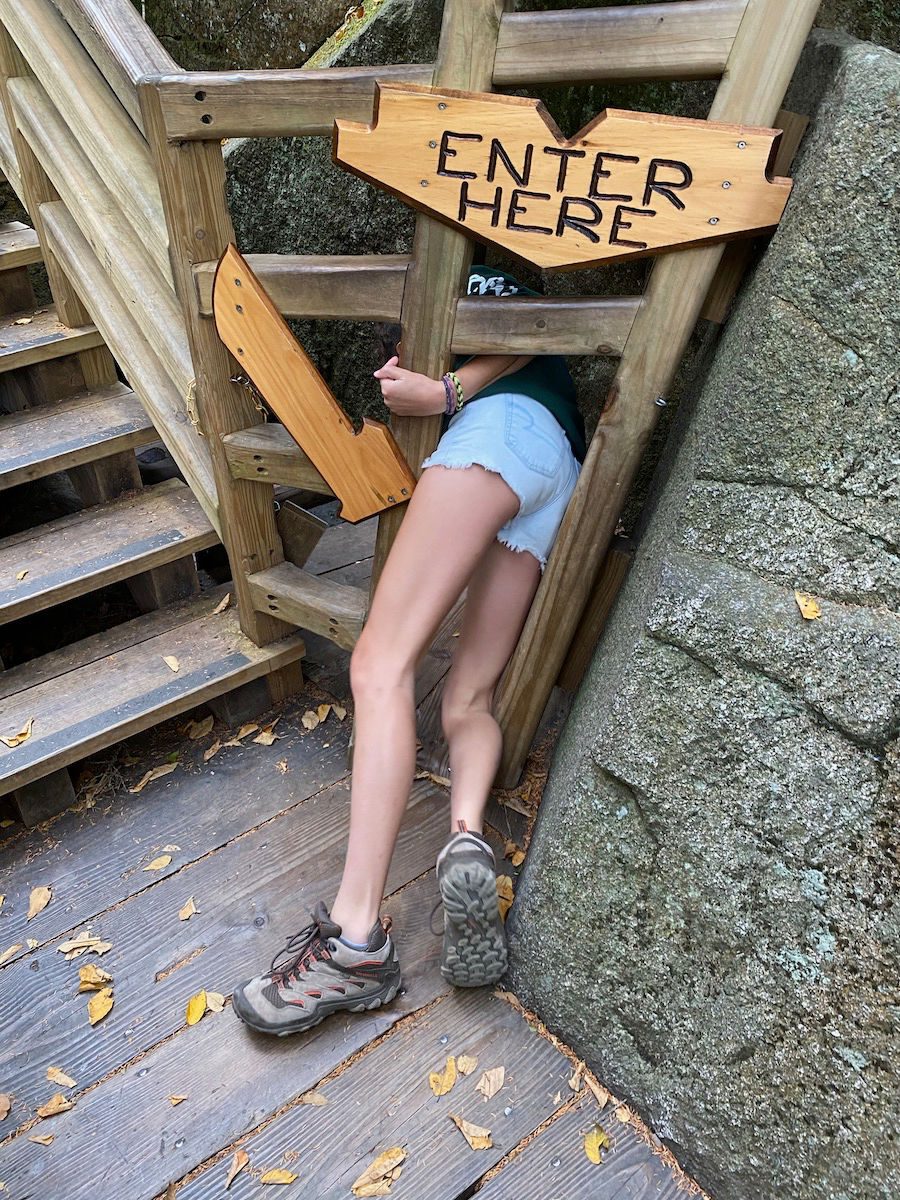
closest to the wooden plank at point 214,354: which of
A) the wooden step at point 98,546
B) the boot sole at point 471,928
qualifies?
the wooden step at point 98,546

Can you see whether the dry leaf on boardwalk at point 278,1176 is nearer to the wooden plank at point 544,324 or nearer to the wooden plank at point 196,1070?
the wooden plank at point 196,1070

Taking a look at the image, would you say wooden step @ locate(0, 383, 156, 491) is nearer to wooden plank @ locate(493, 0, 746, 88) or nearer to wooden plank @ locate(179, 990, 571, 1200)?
wooden plank @ locate(493, 0, 746, 88)

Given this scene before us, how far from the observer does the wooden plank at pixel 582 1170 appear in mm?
1688

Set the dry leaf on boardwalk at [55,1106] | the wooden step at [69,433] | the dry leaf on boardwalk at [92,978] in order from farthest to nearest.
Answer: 1. the wooden step at [69,433]
2. the dry leaf on boardwalk at [92,978]
3. the dry leaf on boardwalk at [55,1106]

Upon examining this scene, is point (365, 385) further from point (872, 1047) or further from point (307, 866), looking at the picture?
point (872, 1047)

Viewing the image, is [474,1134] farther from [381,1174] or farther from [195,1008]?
[195,1008]

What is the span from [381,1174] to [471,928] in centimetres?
48

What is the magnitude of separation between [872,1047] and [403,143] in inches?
68.6

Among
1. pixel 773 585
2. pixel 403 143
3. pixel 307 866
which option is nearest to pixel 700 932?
pixel 773 585

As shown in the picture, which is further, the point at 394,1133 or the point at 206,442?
the point at 206,442

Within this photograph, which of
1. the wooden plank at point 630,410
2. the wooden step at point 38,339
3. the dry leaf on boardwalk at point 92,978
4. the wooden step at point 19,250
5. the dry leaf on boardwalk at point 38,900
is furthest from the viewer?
the wooden step at point 19,250

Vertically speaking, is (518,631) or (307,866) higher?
(518,631)

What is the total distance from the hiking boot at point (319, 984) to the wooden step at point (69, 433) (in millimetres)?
1625

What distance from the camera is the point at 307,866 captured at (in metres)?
2.30
